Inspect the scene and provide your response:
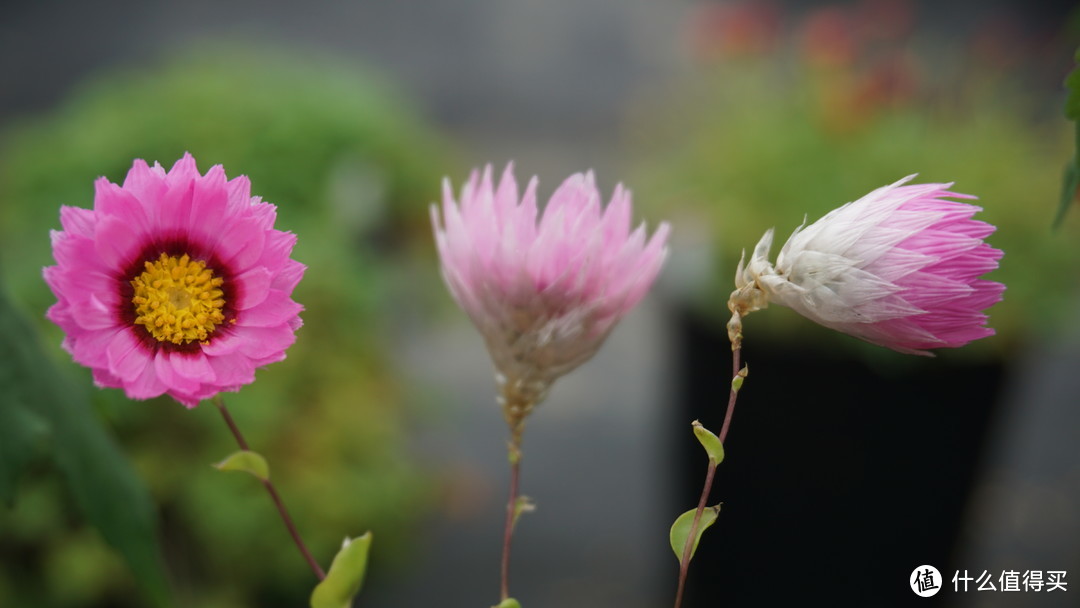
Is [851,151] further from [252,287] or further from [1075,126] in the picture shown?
[252,287]

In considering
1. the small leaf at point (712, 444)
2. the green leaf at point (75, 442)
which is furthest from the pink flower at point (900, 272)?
the green leaf at point (75, 442)

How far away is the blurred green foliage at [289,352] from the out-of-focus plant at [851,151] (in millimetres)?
605

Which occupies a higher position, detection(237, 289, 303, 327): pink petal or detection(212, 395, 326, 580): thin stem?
detection(237, 289, 303, 327): pink petal

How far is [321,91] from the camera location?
2588 mm

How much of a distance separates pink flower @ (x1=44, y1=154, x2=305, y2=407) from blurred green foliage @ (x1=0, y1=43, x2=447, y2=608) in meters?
0.26

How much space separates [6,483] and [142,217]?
21cm

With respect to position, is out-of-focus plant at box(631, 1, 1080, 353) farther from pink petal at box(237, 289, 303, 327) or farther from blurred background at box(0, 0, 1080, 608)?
pink petal at box(237, 289, 303, 327)

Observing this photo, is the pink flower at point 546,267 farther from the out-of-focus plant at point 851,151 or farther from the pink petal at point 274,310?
the out-of-focus plant at point 851,151

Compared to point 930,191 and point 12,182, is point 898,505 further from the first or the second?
point 12,182

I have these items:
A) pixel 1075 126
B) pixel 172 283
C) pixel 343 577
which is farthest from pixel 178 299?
pixel 1075 126

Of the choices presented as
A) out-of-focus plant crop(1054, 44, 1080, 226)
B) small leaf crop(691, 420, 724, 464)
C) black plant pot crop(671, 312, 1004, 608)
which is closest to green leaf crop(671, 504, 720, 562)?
small leaf crop(691, 420, 724, 464)

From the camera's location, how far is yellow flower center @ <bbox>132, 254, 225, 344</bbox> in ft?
1.15

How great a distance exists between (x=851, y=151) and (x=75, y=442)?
146cm

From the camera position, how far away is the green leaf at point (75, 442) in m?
0.50
